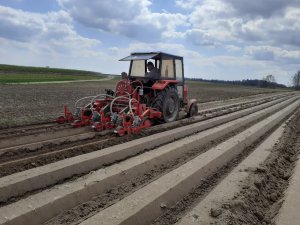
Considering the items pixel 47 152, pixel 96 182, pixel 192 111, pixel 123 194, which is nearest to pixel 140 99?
pixel 192 111

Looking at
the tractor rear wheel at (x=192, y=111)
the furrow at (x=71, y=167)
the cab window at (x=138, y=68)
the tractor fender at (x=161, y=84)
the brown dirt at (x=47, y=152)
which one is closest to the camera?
the furrow at (x=71, y=167)

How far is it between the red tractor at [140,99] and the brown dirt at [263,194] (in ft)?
10.2

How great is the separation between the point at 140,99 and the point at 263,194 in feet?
17.2

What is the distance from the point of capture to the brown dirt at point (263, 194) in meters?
4.25

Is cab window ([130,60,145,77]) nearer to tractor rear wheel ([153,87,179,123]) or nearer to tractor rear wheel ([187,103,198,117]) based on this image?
tractor rear wheel ([153,87,179,123])

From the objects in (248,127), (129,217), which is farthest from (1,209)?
(248,127)

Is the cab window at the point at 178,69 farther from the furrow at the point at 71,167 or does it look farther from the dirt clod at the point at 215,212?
the dirt clod at the point at 215,212

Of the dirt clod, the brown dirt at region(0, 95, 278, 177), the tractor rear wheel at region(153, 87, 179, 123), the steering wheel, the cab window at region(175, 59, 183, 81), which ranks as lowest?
the dirt clod

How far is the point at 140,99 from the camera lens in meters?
9.88

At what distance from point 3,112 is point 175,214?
9033 mm

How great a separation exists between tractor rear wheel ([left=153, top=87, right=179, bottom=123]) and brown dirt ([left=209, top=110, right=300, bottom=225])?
3.12 meters

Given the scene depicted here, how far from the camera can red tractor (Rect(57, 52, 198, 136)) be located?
8.69m

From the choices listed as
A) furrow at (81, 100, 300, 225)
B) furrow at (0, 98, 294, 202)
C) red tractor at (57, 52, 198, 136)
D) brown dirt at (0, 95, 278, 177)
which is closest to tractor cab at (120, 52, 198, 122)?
red tractor at (57, 52, 198, 136)

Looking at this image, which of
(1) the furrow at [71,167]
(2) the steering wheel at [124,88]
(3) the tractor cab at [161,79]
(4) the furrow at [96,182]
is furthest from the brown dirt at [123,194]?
(2) the steering wheel at [124,88]
